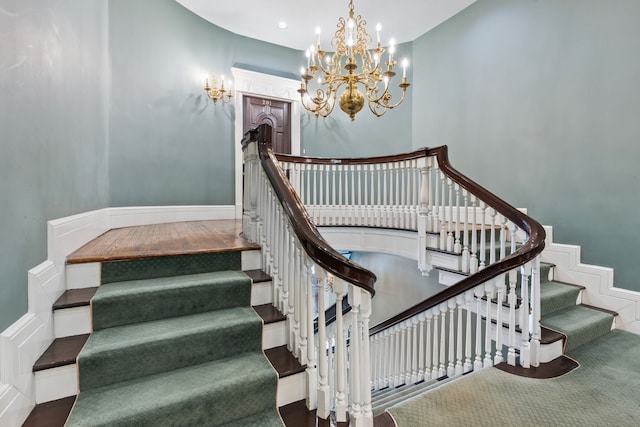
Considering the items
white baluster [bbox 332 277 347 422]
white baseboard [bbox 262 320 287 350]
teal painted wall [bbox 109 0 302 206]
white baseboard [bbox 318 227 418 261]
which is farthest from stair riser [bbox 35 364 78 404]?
teal painted wall [bbox 109 0 302 206]

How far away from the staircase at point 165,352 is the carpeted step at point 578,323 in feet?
7.36

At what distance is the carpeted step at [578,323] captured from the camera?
2.36m

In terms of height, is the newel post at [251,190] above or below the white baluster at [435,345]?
above

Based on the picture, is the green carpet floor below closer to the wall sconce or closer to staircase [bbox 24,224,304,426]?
staircase [bbox 24,224,304,426]

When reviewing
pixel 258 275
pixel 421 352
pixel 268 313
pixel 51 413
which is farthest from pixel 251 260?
pixel 421 352

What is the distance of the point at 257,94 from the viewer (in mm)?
5105

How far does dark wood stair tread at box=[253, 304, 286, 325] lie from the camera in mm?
1660

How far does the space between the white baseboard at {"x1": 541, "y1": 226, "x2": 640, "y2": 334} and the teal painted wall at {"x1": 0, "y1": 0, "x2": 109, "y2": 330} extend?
420cm

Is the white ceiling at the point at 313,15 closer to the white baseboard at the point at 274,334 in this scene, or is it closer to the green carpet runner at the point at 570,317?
the green carpet runner at the point at 570,317

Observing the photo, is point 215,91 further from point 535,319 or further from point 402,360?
point 535,319

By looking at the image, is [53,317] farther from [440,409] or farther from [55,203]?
[440,409]

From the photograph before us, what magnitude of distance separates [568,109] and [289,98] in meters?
3.97

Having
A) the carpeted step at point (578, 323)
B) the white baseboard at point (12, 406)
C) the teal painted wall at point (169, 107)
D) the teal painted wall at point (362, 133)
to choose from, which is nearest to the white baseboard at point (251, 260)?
the white baseboard at point (12, 406)

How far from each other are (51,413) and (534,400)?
7.75 feet
